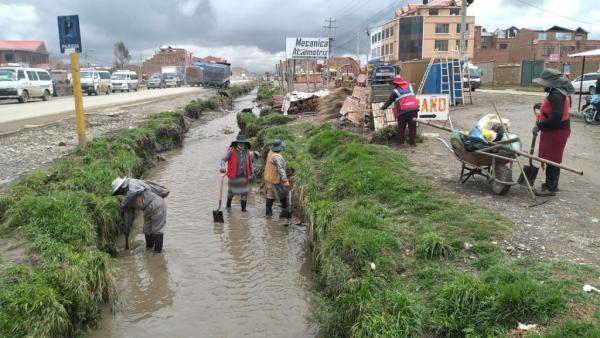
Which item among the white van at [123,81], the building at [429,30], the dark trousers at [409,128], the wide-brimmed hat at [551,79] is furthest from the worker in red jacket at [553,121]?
the building at [429,30]

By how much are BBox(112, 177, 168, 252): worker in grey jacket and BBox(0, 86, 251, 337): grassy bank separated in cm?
54

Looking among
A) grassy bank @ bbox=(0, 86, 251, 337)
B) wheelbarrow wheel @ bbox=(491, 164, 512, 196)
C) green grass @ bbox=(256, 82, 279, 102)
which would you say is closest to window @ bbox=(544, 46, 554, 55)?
green grass @ bbox=(256, 82, 279, 102)

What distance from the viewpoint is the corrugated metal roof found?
69062mm

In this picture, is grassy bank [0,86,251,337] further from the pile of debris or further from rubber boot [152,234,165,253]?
the pile of debris

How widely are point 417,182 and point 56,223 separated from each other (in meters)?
5.32

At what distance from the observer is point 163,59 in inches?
4252

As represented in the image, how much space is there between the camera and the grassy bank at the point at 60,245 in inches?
166

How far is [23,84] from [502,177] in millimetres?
26598

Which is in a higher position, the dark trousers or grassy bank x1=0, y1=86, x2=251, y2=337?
the dark trousers

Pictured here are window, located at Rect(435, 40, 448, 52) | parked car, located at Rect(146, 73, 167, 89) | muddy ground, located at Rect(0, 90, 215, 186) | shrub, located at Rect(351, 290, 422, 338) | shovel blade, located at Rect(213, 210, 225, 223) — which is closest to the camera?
shrub, located at Rect(351, 290, 422, 338)

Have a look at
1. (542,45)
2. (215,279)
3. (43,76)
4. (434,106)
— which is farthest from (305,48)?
(542,45)

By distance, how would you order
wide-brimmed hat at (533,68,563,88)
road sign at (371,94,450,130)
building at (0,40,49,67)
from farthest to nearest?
1. building at (0,40,49,67)
2. road sign at (371,94,450,130)
3. wide-brimmed hat at (533,68,563,88)

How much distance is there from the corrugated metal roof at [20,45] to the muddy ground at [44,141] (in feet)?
203

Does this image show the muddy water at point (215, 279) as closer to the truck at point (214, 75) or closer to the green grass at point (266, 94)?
the green grass at point (266, 94)
